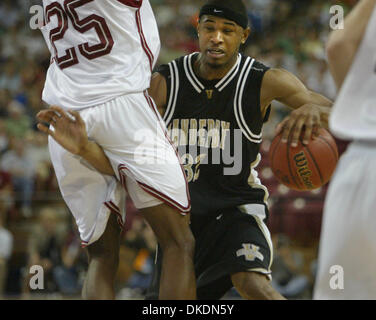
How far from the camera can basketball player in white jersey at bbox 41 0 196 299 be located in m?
3.42

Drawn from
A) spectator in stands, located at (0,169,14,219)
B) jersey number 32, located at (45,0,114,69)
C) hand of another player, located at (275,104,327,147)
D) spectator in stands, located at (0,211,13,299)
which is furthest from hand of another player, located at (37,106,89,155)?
spectator in stands, located at (0,169,14,219)

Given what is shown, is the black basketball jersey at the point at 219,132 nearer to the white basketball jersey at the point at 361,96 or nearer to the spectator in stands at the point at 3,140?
the white basketball jersey at the point at 361,96

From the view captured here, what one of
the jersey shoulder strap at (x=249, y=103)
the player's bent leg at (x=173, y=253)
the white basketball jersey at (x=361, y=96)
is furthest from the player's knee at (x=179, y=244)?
the white basketball jersey at (x=361, y=96)

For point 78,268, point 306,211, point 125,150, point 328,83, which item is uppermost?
point 328,83

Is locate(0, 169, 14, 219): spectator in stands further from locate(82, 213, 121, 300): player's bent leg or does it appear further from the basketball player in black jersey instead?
locate(82, 213, 121, 300): player's bent leg

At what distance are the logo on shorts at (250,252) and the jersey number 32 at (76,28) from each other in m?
1.36

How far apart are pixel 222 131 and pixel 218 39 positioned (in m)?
0.55

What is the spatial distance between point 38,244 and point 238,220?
205 inches

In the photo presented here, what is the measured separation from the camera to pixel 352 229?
2264mm

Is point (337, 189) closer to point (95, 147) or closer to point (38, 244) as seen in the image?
point (95, 147)

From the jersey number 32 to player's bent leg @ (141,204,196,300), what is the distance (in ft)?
2.84

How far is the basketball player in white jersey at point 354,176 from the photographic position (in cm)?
227

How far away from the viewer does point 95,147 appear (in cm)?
344

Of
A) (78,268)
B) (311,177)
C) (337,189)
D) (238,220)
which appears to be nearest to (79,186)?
(238,220)
